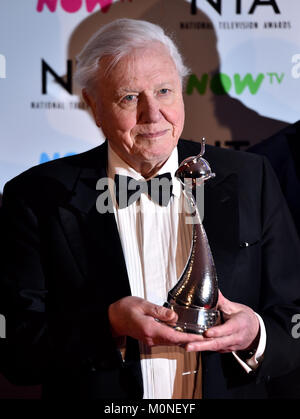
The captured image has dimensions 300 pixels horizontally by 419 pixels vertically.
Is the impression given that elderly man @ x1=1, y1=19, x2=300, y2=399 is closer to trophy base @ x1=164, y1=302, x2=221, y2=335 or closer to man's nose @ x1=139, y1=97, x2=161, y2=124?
man's nose @ x1=139, y1=97, x2=161, y2=124

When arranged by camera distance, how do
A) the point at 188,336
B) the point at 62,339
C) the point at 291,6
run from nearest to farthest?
the point at 188,336 → the point at 62,339 → the point at 291,6

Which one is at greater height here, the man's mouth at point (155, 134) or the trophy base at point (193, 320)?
the man's mouth at point (155, 134)

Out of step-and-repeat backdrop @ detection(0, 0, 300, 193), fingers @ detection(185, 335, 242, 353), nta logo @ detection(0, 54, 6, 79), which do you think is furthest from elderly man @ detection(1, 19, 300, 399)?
nta logo @ detection(0, 54, 6, 79)

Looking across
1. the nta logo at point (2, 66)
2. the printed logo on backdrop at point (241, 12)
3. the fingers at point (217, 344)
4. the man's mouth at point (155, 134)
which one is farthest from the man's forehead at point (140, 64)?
the fingers at point (217, 344)

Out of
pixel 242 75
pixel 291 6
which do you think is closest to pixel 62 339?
pixel 242 75

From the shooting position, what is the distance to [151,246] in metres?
1.37

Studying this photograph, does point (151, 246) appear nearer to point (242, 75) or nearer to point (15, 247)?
point (15, 247)

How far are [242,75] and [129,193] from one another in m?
0.53

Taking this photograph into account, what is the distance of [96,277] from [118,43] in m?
0.56

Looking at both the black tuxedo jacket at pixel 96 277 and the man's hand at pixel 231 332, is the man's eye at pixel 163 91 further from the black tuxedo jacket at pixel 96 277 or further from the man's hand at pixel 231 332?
the man's hand at pixel 231 332

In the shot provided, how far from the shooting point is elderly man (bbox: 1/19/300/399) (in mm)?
1296

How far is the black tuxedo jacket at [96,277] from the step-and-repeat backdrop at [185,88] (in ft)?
0.77

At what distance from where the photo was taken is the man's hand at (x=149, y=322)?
3.61 ft

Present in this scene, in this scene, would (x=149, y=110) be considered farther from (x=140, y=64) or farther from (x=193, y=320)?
(x=193, y=320)
